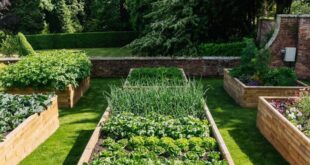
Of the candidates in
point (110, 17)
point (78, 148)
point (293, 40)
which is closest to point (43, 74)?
point (78, 148)

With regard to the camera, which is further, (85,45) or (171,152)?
(85,45)

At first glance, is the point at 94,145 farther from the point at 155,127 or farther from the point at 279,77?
the point at 279,77

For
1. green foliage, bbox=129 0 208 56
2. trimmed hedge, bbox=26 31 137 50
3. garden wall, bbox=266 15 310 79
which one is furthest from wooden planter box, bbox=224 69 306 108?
trimmed hedge, bbox=26 31 137 50

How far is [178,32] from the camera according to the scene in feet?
50.5

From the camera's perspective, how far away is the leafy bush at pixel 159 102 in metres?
6.84

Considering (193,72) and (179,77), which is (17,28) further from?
(179,77)

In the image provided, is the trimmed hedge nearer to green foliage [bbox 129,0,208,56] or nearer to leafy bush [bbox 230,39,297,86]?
green foliage [bbox 129,0,208,56]

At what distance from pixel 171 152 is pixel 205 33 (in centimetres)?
1098

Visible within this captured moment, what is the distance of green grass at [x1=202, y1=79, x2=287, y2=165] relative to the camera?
236 inches

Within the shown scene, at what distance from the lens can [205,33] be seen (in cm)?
1561

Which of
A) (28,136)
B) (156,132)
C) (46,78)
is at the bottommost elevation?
(28,136)

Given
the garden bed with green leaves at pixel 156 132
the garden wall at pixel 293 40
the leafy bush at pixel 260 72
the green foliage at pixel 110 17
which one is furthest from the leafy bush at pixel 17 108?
the green foliage at pixel 110 17

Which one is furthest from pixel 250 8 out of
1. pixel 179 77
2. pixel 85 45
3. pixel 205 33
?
pixel 85 45

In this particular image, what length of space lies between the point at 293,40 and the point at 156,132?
26.1ft
